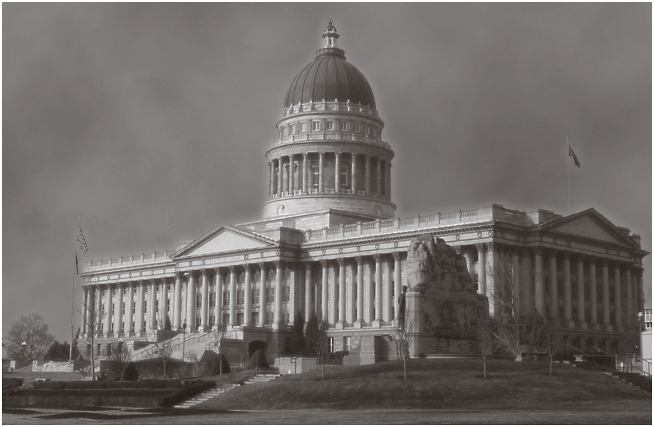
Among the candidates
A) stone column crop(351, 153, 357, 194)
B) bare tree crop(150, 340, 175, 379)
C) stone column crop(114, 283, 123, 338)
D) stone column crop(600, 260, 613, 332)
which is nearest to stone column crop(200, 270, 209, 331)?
bare tree crop(150, 340, 175, 379)

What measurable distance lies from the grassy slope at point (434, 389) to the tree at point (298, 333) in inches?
2207

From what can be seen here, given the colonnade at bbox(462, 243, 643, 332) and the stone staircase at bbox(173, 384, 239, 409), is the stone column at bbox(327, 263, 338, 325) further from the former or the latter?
the stone staircase at bbox(173, 384, 239, 409)

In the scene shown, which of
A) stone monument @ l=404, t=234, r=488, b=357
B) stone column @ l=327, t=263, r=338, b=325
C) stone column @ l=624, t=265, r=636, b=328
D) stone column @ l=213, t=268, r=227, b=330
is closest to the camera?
stone monument @ l=404, t=234, r=488, b=357

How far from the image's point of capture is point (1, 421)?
5309 centimetres

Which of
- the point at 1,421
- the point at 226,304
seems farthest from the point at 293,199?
the point at 1,421

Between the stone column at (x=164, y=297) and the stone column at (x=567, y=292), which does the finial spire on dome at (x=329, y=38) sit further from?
the stone column at (x=567, y=292)

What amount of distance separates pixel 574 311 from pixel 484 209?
673 inches

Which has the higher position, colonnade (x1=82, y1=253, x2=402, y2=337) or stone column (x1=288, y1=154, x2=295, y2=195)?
stone column (x1=288, y1=154, x2=295, y2=195)

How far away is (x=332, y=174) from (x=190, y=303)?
2704cm

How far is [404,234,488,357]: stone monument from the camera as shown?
8206 centimetres

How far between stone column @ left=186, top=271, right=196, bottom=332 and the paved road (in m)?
88.3

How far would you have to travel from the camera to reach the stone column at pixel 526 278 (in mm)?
123412

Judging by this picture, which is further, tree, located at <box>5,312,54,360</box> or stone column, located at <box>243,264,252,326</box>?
tree, located at <box>5,312,54,360</box>

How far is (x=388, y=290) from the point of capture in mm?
132250
